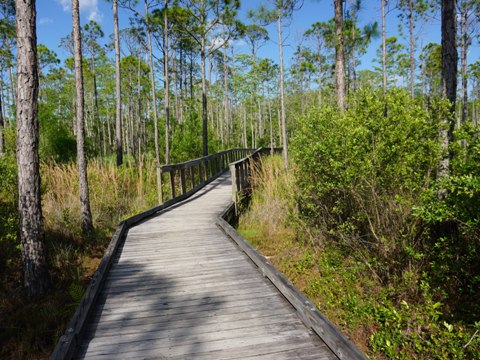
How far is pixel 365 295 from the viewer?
452 cm

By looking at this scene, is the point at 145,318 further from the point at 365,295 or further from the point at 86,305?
the point at 365,295

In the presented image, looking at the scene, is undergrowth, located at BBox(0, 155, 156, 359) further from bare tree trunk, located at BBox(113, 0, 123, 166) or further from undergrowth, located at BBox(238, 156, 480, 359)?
bare tree trunk, located at BBox(113, 0, 123, 166)

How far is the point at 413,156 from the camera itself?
4281mm

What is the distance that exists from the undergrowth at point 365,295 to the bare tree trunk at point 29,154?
3.98 m

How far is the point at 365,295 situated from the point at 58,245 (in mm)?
5698

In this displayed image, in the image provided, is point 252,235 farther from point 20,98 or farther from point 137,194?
point 20,98

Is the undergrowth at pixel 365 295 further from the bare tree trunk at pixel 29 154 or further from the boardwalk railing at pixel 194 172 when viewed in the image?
the bare tree trunk at pixel 29 154

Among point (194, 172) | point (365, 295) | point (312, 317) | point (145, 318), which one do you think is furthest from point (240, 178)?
point (312, 317)

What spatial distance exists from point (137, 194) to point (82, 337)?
7197mm

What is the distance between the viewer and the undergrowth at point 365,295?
3502 millimetres

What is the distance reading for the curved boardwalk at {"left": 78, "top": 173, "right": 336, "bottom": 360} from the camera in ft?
8.55

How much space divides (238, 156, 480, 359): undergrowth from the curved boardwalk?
1260 millimetres

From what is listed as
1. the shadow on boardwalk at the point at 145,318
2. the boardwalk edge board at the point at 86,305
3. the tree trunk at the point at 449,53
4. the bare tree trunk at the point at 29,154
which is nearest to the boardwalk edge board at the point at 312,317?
the shadow on boardwalk at the point at 145,318

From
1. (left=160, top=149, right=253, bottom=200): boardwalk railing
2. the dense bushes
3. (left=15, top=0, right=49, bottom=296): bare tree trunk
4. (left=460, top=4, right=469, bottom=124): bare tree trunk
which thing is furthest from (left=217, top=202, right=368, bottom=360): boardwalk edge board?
(left=460, top=4, right=469, bottom=124): bare tree trunk
